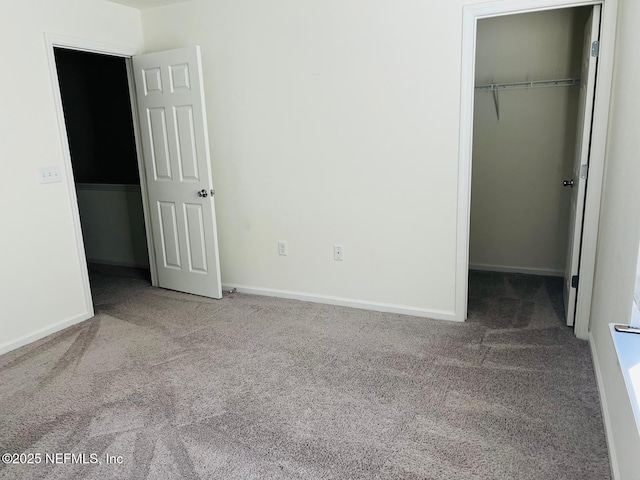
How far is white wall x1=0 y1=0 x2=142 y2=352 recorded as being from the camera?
307cm

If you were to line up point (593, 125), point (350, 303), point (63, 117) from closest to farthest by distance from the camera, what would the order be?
point (593, 125) < point (63, 117) < point (350, 303)

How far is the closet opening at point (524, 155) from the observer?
3877 mm

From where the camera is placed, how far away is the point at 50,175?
131 inches

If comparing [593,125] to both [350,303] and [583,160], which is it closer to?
[583,160]

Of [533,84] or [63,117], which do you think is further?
[533,84]

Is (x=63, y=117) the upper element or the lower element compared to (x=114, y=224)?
upper

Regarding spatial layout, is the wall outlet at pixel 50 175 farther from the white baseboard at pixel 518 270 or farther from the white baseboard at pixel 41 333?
the white baseboard at pixel 518 270

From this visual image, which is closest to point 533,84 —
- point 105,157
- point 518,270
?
point 518,270

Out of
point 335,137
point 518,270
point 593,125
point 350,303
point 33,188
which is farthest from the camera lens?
point 518,270

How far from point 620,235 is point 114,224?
4564 millimetres

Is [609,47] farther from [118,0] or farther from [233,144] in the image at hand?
[118,0]

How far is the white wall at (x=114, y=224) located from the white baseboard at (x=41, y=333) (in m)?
1.42

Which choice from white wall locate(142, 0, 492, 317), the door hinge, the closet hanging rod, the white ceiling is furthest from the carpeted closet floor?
the white ceiling

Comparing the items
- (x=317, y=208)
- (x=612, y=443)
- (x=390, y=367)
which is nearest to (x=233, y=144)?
(x=317, y=208)
